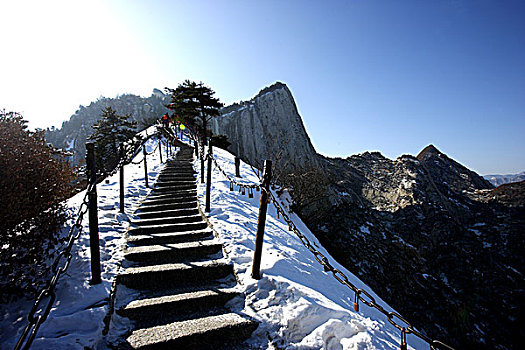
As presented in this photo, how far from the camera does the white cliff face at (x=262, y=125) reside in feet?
95.7

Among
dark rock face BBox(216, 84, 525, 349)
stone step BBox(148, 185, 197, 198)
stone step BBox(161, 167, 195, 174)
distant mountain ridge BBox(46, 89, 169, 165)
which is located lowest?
dark rock face BBox(216, 84, 525, 349)

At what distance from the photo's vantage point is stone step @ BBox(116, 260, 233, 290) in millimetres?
2908

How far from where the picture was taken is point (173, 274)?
3045 millimetres

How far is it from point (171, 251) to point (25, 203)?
72.9 inches

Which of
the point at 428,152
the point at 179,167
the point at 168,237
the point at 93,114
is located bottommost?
the point at 168,237

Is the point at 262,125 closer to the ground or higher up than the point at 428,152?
higher up

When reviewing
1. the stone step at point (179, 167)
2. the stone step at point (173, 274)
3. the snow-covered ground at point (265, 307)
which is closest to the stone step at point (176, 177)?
the stone step at point (179, 167)

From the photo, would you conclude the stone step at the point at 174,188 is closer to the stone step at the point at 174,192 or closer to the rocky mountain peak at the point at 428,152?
the stone step at the point at 174,192

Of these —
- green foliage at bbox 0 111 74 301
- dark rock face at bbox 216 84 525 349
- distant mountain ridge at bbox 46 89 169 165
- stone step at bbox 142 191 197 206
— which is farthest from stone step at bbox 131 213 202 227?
distant mountain ridge at bbox 46 89 169 165

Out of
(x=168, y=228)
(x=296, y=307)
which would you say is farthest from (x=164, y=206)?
(x=296, y=307)

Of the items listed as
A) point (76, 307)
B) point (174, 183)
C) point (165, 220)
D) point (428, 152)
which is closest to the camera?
point (76, 307)

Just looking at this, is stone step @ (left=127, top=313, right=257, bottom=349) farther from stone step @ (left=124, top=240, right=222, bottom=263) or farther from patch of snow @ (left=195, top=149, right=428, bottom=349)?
stone step @ (left=124, top=240, right=222, bottom=263)

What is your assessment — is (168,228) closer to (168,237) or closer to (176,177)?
(168,237)

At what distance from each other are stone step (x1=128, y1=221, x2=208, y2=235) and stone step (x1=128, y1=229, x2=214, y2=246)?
172 millimetres
